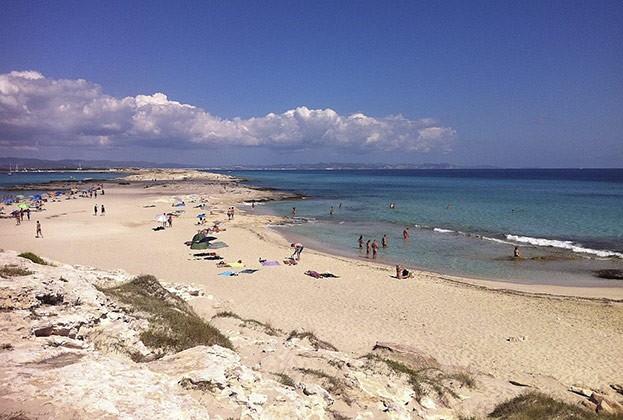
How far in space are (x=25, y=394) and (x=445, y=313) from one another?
1367cm

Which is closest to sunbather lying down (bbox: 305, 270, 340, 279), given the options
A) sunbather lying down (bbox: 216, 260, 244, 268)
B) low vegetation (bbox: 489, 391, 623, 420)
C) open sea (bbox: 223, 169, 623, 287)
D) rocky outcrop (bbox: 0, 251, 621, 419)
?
sunbather lying down (bbox: 216, 260, 244, 268)

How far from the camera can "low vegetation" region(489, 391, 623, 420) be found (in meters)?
6.23

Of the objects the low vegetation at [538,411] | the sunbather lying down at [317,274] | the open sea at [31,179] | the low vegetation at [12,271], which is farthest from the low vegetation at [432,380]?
the open sea at [31,179]

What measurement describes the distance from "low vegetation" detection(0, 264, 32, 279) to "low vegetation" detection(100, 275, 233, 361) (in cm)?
177

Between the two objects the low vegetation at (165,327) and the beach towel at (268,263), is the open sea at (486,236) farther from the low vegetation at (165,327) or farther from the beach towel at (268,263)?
the low vegetation at (165,327)

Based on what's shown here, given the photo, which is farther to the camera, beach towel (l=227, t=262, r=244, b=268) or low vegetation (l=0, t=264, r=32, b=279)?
beach towel (l=227, t=262, r=244, b=268)

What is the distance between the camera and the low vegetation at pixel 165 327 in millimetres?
6504

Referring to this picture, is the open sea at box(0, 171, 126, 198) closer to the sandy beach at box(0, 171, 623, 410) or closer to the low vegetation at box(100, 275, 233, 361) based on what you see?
the sandy beach at box(0, 171, 623, 410)

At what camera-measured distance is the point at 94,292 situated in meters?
7.57

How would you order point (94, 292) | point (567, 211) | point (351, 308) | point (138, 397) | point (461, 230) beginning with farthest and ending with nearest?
point (567, 211)
point (461, 230)
point (351, 308)
point (94, 292)
point (138, 397)

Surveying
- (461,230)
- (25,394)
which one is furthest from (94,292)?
(461,230)

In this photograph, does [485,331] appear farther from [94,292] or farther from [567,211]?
[567,211]

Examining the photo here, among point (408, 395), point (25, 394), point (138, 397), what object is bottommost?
point (408, 395)

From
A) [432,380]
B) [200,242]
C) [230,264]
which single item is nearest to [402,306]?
[432,380]
